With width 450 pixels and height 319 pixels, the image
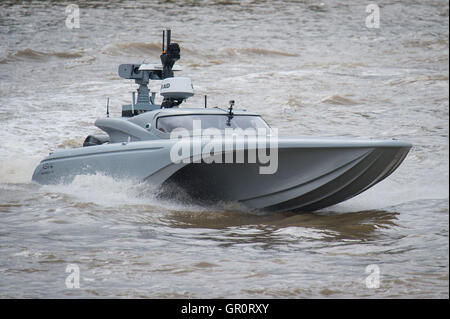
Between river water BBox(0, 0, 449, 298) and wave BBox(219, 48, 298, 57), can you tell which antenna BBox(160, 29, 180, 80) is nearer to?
river water BBox(0, 0, 449, 298)

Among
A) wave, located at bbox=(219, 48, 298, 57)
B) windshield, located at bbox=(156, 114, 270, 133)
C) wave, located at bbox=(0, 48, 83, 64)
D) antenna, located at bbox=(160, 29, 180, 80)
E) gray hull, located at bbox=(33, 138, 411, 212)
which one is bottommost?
gray hull, located at bbox=(33, 138, 411, 212)

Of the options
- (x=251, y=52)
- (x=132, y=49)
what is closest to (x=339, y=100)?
(x=251, y=52)

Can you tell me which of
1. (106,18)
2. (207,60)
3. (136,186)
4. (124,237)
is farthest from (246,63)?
(124,237)

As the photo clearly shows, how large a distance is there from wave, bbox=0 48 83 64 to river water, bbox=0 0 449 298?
2.5 inches

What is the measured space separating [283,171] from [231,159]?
0.63m

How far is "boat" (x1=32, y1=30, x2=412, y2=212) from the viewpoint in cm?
726

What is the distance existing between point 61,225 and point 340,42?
1917 centimetres

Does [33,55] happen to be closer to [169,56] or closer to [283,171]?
[169,56]

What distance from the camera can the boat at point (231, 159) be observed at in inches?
286

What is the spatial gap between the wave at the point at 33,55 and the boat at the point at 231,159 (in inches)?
522

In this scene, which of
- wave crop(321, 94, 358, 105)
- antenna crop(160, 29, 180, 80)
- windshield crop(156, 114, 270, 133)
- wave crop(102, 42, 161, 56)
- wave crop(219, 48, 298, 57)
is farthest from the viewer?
wave crop(219, 48, 298, 57)

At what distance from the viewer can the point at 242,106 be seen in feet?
56.3

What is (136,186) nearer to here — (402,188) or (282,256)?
(282,256)

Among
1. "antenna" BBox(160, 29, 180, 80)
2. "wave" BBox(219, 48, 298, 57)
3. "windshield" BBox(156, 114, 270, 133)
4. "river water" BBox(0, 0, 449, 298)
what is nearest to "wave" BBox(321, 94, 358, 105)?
"river water" BBox(0, 0, 449, 298)
